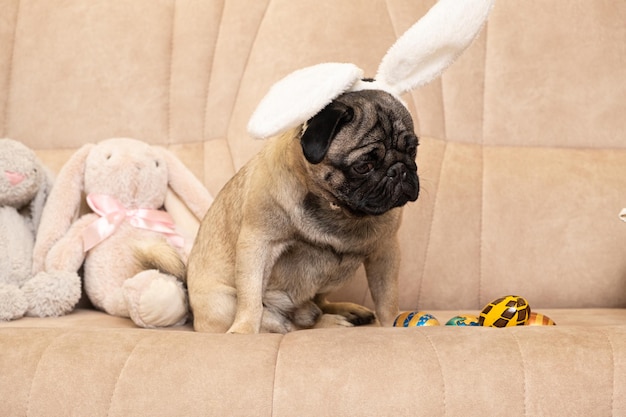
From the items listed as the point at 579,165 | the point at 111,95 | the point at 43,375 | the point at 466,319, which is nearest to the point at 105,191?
the point at 111,95

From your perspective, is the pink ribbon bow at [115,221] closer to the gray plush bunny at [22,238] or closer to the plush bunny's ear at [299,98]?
the gray plush bunny at [22,238]

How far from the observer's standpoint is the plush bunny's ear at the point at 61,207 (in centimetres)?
186

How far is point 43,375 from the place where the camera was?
1.17m

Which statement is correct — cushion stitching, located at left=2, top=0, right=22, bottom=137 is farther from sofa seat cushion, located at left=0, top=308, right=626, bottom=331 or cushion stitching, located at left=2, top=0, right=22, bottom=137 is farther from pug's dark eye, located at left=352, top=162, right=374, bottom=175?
pug's dark eye, located at left=352, top=162, right=374, bottom=175

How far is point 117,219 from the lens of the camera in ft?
6.18

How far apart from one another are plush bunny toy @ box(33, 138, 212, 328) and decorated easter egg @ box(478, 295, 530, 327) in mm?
680

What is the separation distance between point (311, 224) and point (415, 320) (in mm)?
301

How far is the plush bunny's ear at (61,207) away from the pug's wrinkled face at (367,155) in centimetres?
81

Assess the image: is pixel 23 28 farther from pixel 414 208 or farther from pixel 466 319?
pixel 466 319

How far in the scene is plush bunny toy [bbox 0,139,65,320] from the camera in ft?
5.54

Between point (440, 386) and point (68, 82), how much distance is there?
1551 millimetres

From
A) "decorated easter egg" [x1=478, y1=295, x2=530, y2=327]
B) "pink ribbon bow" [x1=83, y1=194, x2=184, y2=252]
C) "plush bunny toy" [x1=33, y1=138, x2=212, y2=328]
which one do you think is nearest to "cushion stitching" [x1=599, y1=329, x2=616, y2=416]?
"decorated easter egg" [x1=478, y1=295, x2=530, y2=327]

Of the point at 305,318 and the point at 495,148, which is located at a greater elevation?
the point at 495,148

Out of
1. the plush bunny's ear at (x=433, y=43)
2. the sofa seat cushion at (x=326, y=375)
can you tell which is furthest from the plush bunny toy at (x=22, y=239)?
the plush bunny's ear at (x=433, y=43)
